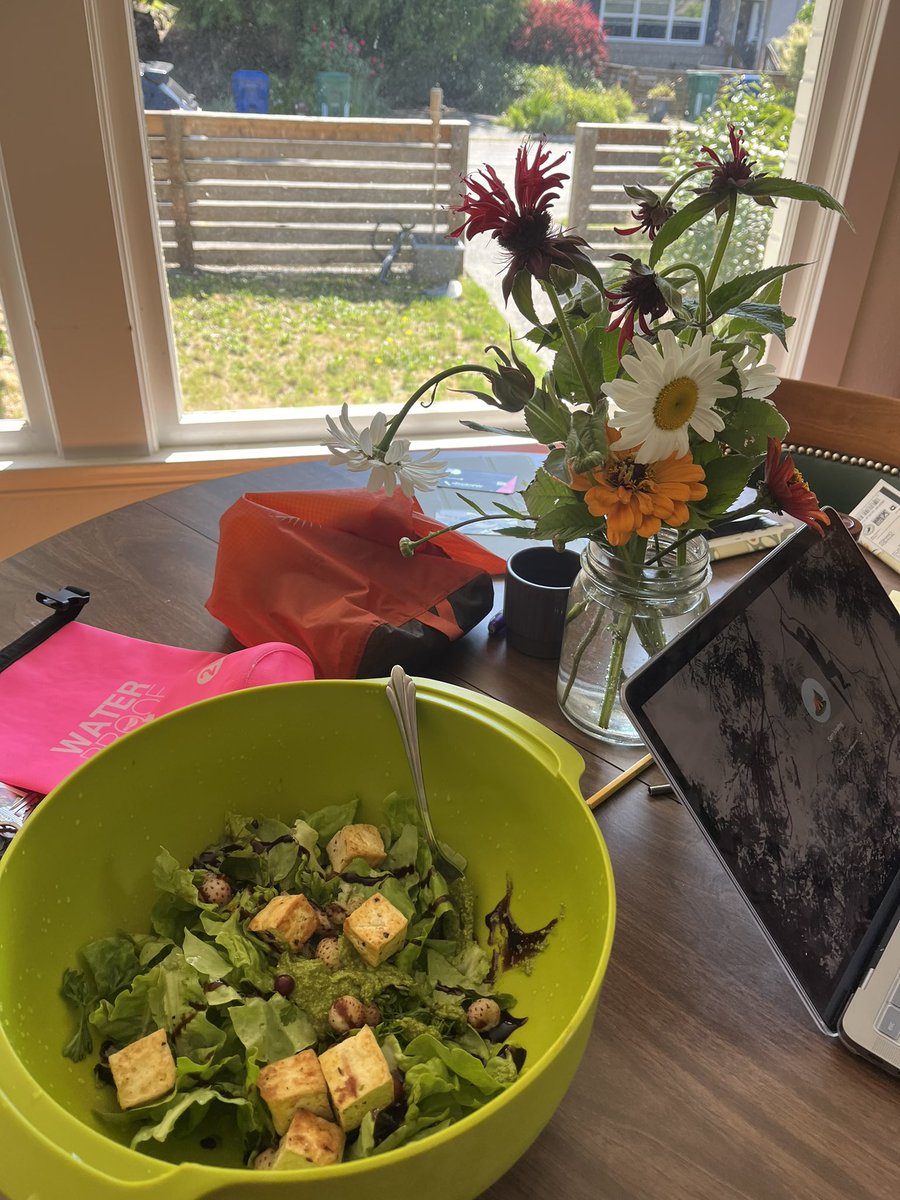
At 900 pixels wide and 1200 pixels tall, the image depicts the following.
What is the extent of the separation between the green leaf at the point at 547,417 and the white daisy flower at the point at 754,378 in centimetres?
13

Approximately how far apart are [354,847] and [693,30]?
2088 millimetres

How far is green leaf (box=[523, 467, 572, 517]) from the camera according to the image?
0.73 m

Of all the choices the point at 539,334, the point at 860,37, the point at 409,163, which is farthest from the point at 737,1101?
the point at 860,37

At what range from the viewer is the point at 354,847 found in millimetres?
687

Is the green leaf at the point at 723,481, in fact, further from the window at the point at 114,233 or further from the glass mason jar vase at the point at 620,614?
the window at the point at 114,233

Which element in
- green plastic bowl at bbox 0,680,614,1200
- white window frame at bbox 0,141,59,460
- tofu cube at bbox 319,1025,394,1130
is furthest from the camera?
white window frame at bbox 0,141,59,460

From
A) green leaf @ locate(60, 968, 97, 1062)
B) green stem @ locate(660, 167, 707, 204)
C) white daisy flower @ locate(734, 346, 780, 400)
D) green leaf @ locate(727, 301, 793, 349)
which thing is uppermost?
green stem @ locate(660, 167, 707, 204)

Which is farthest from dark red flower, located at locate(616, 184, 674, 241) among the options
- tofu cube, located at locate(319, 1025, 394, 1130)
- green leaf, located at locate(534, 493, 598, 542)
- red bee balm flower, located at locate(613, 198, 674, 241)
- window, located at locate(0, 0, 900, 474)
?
window, located at locate(0, 0, 900, 474)

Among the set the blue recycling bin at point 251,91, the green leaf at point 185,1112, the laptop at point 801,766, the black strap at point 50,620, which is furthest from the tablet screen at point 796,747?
the blue recycling bin at point 251,91

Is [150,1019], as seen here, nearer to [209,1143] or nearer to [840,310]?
[209,1143]

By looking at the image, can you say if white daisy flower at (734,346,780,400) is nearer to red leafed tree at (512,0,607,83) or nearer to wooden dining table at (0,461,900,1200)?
wooden dining table at (0,461,900,1200)

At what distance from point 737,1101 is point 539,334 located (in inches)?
21.7

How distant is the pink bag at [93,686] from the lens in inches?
32.7

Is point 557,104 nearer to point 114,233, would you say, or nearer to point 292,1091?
point 114,233
